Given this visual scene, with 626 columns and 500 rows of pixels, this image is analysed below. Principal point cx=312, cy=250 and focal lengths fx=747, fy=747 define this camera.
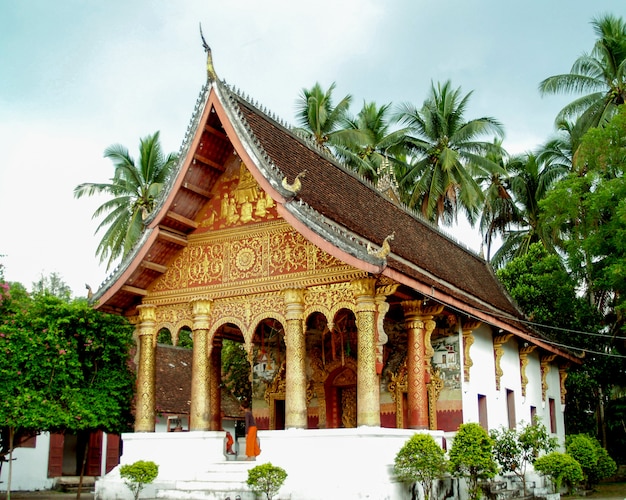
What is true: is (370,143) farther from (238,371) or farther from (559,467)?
(559,467)

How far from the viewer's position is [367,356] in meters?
12.3

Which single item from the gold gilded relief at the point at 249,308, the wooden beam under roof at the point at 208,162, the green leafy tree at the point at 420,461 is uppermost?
the wooden beam under roof at the point at 208,162

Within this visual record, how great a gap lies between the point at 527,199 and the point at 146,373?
83.0 ft

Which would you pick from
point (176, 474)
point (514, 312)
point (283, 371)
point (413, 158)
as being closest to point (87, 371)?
point (176, 474)

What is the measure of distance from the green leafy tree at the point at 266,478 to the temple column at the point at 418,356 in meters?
3.08

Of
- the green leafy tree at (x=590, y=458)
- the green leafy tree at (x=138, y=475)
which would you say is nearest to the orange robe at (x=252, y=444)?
the green leafy tree at (x=138, y=475)

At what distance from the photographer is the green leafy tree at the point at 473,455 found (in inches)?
484

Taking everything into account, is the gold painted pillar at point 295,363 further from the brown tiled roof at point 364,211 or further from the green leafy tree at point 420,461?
the green leafy tree at point 420,461

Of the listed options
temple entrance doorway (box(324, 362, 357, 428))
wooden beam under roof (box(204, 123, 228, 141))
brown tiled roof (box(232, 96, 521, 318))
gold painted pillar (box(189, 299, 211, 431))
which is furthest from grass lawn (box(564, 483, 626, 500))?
wooden beam under roof (box(204, 123, 228, 141))

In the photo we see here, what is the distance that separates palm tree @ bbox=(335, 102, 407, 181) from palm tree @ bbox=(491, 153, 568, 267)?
5.96m

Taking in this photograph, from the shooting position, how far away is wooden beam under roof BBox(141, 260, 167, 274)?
14.8m

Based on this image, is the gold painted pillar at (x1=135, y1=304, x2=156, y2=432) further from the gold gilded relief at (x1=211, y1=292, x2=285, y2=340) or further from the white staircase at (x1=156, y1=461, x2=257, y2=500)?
the white staircase at (x1=156, y1=461, x2=257, y2=500)

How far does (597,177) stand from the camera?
1964 centimetres

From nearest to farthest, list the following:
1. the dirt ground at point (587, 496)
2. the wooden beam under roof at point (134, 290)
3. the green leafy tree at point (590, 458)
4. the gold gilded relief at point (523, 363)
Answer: the wooden beam under roof at point (134, 290) < the dirt ground at point (587, 496) < the green leafy tree at point (590, 458) < the gold gilded relief at point (523, 363)
